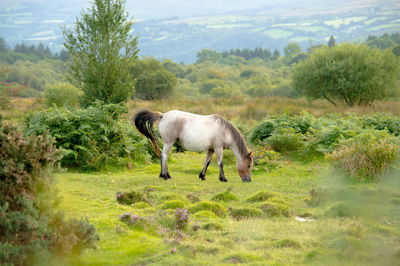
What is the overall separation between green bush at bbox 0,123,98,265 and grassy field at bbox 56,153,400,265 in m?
0.43

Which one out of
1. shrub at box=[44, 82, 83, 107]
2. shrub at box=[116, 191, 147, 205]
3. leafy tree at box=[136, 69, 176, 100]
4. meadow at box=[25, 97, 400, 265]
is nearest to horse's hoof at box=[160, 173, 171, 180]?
meadow at box=[25, 97, 400, 265]

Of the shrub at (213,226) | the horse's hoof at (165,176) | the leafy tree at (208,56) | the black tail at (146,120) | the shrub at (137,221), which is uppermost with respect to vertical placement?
the leafy tree at (208,56)

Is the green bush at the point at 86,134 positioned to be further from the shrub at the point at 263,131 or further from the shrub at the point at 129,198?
the shrub at the point at 263,131

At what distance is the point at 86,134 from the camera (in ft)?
44.1

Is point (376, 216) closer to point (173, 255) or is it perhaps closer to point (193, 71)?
point (173, 255)

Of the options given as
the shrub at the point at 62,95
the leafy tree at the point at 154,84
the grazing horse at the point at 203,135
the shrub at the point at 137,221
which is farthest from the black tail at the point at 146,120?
the leafy tree at the point at 154,84

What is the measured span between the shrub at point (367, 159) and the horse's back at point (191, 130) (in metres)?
3.83

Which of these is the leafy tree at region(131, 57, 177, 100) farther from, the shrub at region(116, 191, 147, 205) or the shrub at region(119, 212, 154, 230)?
the shrub at region(119, 212, 154, 230)

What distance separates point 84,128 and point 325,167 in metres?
8.79

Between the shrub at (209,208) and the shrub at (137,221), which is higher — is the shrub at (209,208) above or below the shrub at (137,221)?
below

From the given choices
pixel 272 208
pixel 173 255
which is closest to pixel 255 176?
pixel 272 208

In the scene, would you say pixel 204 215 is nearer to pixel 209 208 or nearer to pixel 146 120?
pixel 209 208

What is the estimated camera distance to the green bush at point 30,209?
15.1ft

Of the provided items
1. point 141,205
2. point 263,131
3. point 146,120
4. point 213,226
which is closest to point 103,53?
point 146,120
